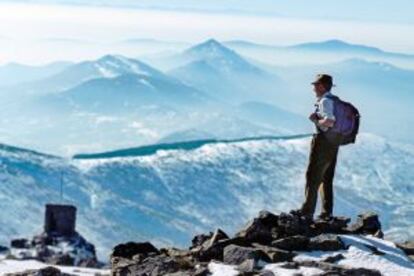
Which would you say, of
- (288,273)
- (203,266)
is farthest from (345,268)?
(203,266)

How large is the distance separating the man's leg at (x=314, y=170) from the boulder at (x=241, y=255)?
3.04 meters

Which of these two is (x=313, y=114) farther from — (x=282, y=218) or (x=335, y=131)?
(x=282, y=218)

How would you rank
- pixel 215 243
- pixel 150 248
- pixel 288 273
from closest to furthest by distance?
pixel 288 273 < pixel 215 243 < pixel 150 248

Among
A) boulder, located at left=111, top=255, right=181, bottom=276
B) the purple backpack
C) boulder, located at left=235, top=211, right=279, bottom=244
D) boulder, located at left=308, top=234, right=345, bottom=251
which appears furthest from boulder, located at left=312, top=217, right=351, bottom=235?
boulder, located at left=111, top=255, right=181, bottom=276

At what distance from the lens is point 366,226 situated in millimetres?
26500

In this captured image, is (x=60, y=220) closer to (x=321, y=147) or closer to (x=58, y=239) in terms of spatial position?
(x=58, y=239)

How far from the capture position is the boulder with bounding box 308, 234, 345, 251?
2325cm

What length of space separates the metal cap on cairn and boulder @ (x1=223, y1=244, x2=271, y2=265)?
101122 mm

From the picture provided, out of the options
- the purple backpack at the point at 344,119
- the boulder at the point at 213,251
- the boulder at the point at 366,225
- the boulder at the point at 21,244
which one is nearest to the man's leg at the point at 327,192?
the boulder at the point at 366,225

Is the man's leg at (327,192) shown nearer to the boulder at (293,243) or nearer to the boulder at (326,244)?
the boulder at (326,244)

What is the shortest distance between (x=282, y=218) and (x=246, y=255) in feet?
8.17

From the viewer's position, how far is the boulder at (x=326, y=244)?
23250 millimetres

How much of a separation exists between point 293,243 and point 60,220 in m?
109

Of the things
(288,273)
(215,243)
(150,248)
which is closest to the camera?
(288,273)
